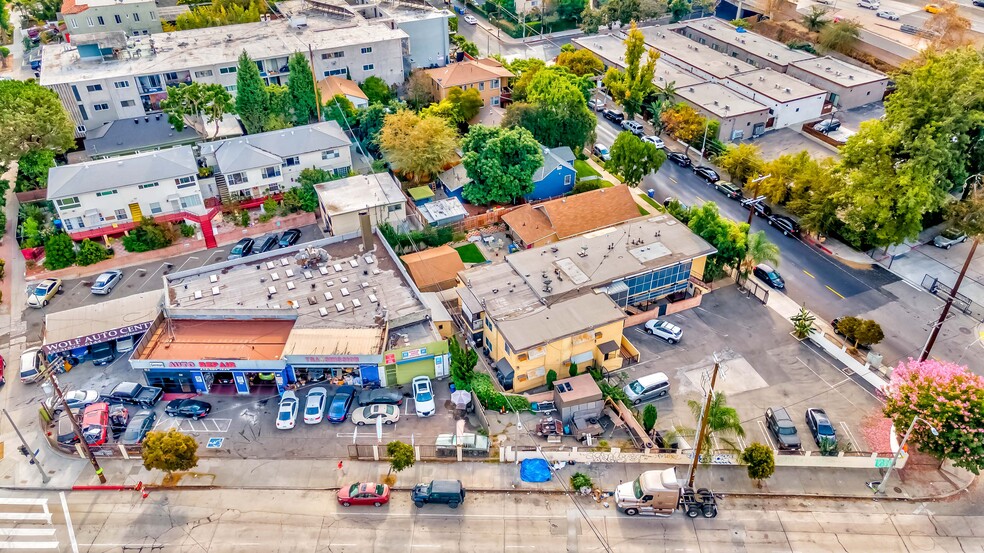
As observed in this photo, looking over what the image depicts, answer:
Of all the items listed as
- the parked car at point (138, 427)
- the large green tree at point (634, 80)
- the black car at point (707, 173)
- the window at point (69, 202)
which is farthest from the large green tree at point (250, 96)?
the black car at point (707, 173)

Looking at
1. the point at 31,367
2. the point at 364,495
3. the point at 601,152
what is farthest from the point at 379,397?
the point at 601,152

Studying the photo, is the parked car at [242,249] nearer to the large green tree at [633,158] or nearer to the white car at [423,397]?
the white car at [423,397]

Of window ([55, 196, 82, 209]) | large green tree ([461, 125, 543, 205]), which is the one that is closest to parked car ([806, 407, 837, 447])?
large green tree ([461, 125, 543, 205])

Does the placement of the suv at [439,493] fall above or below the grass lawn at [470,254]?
below

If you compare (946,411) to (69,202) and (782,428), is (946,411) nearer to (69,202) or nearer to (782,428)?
(782,428)

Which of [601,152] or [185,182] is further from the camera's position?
[601,152]

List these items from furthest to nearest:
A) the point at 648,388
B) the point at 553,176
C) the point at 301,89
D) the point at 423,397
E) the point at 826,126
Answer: the point at 826,126, the point at 301,89, the point at 553,176, the point at 648,388, the point at 423,397

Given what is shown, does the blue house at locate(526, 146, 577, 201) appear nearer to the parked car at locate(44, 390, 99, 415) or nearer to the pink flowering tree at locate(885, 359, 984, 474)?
the pink flowering tree at locate(885, 359, 984, 474)
